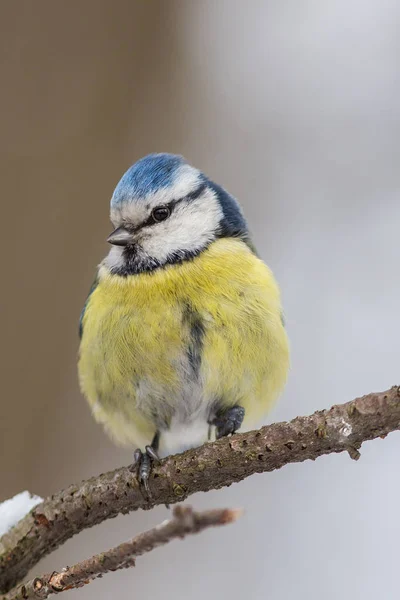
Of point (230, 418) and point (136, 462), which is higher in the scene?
point (230, 418)

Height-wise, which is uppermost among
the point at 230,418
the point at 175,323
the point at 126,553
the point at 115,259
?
the point at 115,259

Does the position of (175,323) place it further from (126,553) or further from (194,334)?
(126,553)

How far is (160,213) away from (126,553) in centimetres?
122

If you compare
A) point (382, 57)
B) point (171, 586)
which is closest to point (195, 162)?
point (382, 57)

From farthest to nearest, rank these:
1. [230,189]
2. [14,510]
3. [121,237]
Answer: [230,189] → [121,237] → [14,510]

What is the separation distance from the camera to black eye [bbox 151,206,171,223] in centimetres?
218

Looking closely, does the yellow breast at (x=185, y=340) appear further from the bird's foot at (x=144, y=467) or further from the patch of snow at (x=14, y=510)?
the patch of snow at (x=14, y=510)

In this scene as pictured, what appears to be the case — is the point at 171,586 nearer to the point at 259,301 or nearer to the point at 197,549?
the point at 197,549

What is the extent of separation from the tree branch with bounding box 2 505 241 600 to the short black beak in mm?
1032

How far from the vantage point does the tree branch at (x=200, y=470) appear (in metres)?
1.31

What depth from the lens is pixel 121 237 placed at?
2.11 metres

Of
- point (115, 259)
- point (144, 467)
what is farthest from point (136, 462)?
Result: point (115, 259)

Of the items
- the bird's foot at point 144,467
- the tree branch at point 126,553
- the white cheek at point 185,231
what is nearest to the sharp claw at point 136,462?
the bird's foot at point 144,467

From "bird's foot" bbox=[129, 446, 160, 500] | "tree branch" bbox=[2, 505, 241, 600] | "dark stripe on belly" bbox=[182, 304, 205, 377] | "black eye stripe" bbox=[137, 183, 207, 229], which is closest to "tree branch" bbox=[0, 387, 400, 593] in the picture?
"bird's foot" bbox=[129, 446, 160, 500]
